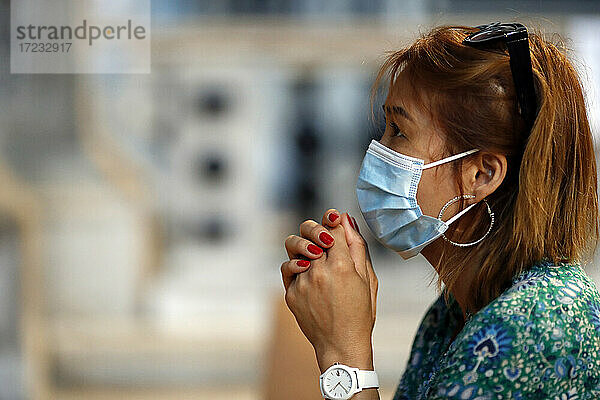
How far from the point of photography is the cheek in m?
0.98

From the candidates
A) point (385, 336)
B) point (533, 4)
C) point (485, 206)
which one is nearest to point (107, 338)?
point (385, 336)

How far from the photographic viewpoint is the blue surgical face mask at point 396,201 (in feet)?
3.22

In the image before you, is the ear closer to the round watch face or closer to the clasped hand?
the clasped hand

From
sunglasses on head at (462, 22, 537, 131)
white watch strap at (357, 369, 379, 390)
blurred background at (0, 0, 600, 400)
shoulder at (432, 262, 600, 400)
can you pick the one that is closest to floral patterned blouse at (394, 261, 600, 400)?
shoulder at (432, 262, 600, 400)

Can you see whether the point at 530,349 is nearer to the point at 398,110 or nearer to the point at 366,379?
the point at 366,379

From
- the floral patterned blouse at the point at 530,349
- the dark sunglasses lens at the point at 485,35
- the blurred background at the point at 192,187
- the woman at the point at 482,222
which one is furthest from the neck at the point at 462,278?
the blurred background at the point at 192,187

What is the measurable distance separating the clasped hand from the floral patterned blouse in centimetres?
15

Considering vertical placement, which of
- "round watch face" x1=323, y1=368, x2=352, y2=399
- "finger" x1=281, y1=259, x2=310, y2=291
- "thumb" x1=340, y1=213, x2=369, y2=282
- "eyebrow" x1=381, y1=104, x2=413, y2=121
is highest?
"eyebrow" x1=381, y1=104, x2=413, y2=121

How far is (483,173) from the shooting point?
3.12ft

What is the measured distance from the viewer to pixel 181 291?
3.85 m

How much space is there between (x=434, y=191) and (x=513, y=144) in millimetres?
126

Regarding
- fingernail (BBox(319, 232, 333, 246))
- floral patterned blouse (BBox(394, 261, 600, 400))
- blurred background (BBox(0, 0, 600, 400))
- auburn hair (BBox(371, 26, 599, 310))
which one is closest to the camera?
floral patterned blouse (BBox(394, 261, 600, 400))

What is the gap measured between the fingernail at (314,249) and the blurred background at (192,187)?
2352mm

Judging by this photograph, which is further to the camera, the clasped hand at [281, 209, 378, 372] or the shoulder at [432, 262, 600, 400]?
the clasped hand at [281, 209, 378, 372]
